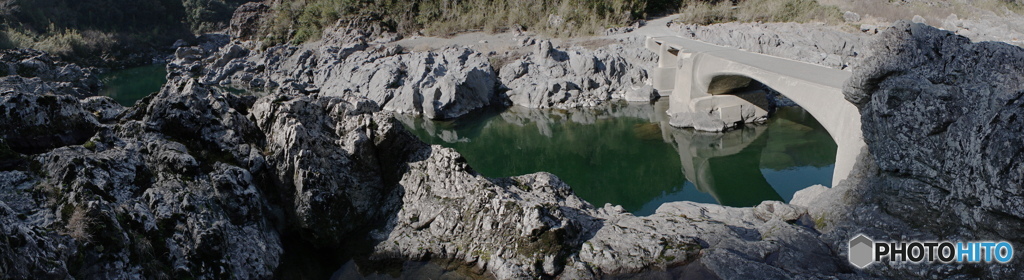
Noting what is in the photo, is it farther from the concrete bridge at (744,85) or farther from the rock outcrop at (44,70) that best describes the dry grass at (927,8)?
the rock outcrop at (44,70)

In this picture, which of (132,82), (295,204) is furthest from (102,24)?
(295,204)

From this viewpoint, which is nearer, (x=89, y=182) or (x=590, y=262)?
(x=89, y=182)

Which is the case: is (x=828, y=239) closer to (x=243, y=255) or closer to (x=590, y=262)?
(x=590, y=262)

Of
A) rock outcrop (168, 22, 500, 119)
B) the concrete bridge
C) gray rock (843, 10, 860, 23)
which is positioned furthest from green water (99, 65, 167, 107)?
gray rock (843, 10, 860, 23)

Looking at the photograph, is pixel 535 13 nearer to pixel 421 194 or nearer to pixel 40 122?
pixel 421 194

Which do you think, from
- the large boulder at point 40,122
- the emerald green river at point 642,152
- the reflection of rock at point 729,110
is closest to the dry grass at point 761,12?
the emerald green river at point 642,152

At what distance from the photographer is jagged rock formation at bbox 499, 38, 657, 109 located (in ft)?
67.0

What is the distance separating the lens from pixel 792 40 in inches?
771

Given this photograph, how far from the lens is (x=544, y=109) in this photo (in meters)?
20.3

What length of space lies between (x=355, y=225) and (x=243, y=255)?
1801mm

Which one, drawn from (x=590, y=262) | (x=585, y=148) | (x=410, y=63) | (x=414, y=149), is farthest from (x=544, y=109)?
(x=590, y=262)

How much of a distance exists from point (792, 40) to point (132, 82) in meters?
33.6

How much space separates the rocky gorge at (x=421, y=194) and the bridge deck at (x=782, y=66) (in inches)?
115

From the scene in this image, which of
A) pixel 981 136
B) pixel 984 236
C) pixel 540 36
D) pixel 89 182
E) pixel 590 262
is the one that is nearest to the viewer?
pixel 89 182
